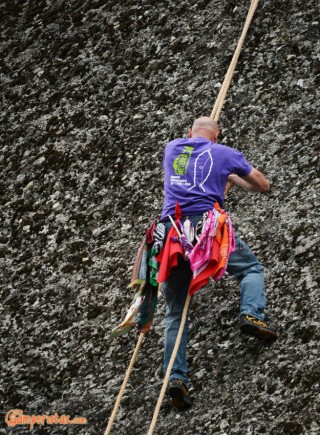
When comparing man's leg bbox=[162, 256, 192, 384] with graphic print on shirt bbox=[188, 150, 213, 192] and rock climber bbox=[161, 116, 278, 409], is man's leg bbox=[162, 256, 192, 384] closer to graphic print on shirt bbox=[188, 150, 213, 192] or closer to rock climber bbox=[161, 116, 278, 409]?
rock climber bbox=[161, 116, 278, 409]

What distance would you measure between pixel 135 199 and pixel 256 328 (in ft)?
7.11

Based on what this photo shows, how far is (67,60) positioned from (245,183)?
3.59m

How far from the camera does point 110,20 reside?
939 centimetres

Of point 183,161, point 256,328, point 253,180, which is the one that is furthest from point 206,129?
point 256,328

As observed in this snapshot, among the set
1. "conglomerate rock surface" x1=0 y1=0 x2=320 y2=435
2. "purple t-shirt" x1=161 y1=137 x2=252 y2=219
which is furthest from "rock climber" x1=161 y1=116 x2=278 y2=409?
"conglomerate rock surface" x1=0 y1=0 x2=320 y2=435

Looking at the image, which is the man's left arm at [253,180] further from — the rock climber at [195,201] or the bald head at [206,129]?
the bald head at [206,129]

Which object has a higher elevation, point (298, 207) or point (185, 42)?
point (185, 42)

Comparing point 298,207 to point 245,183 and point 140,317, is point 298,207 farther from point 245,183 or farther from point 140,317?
point 140,317

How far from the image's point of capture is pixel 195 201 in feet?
19.9

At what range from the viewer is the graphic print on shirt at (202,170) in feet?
19.9

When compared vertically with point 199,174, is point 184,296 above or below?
below

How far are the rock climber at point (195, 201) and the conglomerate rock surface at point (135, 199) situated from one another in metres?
0.31

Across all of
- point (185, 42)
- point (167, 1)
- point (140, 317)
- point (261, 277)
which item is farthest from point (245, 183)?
point (167, 1)

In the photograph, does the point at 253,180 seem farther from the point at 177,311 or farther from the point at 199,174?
the point at 177,311
